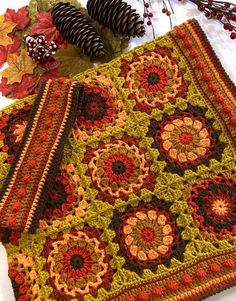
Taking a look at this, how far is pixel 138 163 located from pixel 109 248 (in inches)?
7.0

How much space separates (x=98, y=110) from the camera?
3.26ft

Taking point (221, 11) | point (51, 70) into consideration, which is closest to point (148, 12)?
point (221, 11)

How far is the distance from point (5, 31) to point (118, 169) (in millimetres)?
476

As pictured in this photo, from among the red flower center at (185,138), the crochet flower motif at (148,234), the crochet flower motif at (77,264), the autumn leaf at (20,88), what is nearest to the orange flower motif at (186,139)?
the red flower center at (185,138)

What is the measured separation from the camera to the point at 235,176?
917 millimetres

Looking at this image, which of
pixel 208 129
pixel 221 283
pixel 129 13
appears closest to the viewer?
pixel 221 283

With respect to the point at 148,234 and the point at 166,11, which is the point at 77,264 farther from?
the point at 166,11

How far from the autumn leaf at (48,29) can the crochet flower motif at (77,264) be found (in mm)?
482

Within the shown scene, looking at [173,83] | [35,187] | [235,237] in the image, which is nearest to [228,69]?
[173,83]

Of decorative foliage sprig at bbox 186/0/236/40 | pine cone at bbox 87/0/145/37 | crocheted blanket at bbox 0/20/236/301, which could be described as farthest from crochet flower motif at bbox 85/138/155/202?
decorative foliage sprig at bbox 186/0/236/40

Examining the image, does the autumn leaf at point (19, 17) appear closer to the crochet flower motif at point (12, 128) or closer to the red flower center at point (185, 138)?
the crochet flower motif at point (12, 128)

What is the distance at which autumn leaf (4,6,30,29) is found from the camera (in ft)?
3.76

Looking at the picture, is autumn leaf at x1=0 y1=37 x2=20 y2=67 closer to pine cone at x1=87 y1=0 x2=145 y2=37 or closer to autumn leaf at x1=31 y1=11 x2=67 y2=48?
autumn leaf at x1=31 y1=11 x2=67 y2=48

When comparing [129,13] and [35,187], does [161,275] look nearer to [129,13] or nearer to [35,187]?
[35,187]
